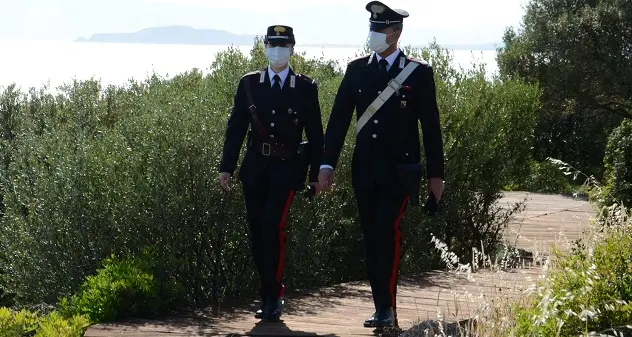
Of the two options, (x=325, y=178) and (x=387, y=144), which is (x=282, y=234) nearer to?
(x=325, y=178)

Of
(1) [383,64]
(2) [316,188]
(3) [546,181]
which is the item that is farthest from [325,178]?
(3) [546,181]

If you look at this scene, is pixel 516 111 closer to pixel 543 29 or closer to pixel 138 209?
pixel 138 209

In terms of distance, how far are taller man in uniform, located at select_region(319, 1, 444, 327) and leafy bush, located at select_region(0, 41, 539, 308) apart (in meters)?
1.67

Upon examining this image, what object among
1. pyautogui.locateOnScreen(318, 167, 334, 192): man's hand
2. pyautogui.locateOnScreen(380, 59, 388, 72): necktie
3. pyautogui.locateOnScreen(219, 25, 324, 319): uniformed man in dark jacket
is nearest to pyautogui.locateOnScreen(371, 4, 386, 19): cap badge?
pyautogui.locateOnScreen(380, 59, 388, 72): necktie

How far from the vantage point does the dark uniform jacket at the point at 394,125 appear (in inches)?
267

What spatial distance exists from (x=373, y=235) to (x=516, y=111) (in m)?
6.38

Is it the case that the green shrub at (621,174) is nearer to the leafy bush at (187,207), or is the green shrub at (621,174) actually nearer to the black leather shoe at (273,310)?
the leafy bush at (187,207)

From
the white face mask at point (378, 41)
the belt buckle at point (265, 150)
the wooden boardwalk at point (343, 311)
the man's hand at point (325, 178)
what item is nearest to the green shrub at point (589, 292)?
the wooden boardwalk at point (343, 311)

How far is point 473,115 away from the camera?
435 inches

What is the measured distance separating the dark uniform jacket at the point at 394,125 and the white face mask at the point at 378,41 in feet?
0.35

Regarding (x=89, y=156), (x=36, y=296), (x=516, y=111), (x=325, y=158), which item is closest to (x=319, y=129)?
(x=325, y=158)

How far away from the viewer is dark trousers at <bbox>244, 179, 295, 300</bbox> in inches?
285

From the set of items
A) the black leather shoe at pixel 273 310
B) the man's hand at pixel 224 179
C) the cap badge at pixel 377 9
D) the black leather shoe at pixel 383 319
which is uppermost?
the cap badge at pixel 377 9

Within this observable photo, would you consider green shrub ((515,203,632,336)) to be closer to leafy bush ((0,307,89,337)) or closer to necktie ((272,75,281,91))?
necktie ((272,75,281,91))
